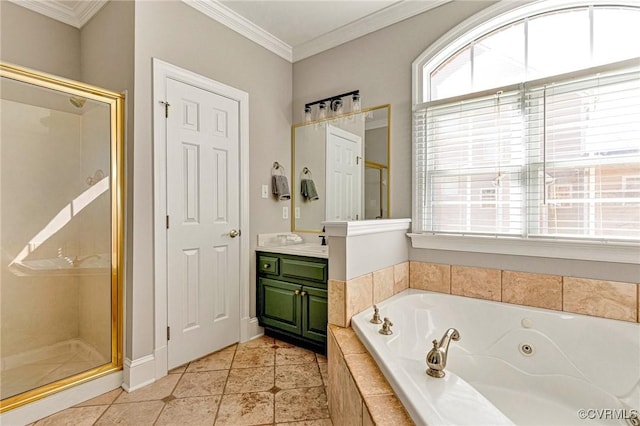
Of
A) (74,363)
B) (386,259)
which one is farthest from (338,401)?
(74,363)

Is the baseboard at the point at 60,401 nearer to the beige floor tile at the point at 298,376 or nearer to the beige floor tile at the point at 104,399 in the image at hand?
the beige floor tile at the point at 104,399

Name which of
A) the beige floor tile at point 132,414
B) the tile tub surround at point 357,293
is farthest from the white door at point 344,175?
the beige floor tile at point 132,414

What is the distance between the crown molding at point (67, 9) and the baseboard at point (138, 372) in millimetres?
2562

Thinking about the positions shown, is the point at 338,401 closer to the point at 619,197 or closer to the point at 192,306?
the point at 192,306

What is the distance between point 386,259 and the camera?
Result: 6.93 ft

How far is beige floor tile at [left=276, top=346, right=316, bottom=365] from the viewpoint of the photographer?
2.31 m

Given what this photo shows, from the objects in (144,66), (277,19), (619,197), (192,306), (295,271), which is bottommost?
(192,306)

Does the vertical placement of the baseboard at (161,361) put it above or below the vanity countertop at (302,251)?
below

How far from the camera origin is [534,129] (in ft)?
6.27

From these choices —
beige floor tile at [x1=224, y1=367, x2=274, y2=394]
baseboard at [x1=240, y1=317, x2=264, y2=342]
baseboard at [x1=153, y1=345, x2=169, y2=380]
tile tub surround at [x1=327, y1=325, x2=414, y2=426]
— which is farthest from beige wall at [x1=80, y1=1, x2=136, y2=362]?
tile tub surround at [x1=327, y1=325, x2=414, y2=426]

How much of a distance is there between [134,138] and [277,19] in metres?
1.55

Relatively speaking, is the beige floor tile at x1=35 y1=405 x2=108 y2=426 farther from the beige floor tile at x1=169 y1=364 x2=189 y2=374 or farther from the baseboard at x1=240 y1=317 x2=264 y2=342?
the baseboard at x1=240 y1=317 x2=264 y2=342

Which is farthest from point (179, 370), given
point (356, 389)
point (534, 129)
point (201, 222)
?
point (534, 129)

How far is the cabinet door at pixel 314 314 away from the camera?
2.32 m
